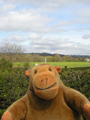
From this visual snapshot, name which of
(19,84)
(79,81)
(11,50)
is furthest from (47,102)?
(11,50)

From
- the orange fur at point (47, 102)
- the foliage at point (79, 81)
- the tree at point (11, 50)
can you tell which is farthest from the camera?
the tree at point (11, 50)

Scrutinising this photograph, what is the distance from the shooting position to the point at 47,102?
1.95 meters

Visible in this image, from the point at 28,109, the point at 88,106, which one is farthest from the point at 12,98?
the point at 88,106

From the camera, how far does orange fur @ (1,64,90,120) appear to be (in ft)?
5.80

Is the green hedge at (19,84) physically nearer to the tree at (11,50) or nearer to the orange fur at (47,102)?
the orange fur at (47,102)

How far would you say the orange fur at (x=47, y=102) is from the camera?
177 cm

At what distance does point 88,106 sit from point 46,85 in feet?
1.72

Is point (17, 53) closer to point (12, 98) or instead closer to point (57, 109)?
point (12, 98)

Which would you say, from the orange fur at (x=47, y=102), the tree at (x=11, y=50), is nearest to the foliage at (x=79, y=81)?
the orange fur at (x=47, y=102)

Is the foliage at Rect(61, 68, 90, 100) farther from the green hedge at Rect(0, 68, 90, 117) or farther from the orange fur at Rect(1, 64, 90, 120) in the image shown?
the orange fur at Rect(1, 64, 90, 120)

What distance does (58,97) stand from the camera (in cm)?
199

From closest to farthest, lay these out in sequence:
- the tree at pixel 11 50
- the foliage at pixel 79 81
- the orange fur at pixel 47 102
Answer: the orange fur at pixel 47 102
the foliage at pixel 79 81
the tree at pixel 11 50

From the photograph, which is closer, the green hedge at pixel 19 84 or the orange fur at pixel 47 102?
the orange fur at pixel 47 102

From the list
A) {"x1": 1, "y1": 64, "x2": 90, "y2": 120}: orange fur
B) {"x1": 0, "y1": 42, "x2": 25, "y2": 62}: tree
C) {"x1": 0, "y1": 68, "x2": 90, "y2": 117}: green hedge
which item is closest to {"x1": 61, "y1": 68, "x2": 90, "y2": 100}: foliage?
{"x1": 0, "y1": 68, "x2": 90, "y2": 117}: green hedge
